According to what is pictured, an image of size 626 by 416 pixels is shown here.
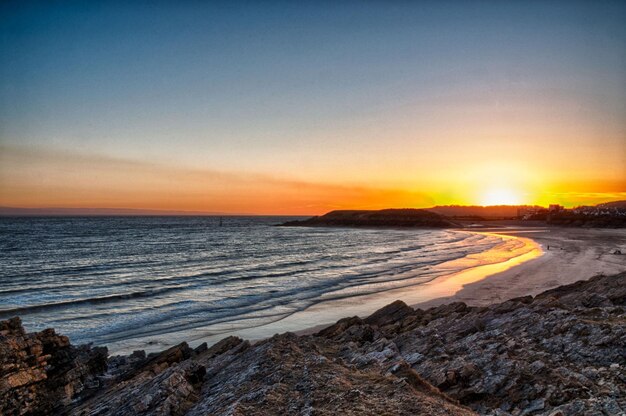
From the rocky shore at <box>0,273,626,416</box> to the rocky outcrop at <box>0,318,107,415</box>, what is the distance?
1.1 inches

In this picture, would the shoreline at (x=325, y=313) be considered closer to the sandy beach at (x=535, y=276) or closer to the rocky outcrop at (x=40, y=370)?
the sandy beach at (x=535, y=276)

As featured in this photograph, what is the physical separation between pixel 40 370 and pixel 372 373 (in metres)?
9.04

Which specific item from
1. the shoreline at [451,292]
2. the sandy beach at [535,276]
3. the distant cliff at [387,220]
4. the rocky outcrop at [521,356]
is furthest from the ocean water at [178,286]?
the distant cliff at [387,220]

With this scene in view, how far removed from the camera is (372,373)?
811cm

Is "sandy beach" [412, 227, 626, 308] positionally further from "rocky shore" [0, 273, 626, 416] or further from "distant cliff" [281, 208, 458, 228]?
"distant cliff" [281, 208, 458, 228]

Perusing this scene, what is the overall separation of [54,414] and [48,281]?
29.1 m

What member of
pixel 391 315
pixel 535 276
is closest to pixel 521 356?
pixel 391 315

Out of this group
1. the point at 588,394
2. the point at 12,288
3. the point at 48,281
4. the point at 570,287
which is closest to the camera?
the point at 588,394

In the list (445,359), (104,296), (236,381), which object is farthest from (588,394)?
(104,296)

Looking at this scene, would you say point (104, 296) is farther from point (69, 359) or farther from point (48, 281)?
point (69, 359)

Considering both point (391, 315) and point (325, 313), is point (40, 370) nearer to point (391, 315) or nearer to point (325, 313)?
point (391, 315)

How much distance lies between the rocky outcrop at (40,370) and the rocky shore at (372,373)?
0.03m

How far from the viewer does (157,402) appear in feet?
24.3

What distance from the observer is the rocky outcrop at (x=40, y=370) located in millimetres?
9820
